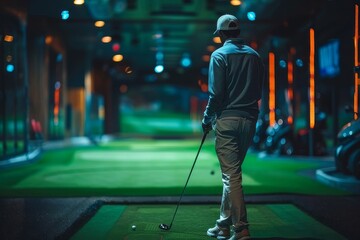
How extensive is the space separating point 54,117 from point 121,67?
12699 mm

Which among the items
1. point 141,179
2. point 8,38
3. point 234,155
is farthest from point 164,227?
point 8,38

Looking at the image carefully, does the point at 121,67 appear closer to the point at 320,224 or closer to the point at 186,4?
the point at 186,4

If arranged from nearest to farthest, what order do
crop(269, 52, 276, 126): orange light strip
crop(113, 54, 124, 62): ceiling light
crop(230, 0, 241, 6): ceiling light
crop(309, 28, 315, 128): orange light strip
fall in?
1. crop(309, 28, 315, 128): orange light strip
2. crop(230, 0, 241, 6): ceiling light
3. crop(269, 52, 276, 126): orange light strip
4. crop(113, 54, 124, 62): ceiling light

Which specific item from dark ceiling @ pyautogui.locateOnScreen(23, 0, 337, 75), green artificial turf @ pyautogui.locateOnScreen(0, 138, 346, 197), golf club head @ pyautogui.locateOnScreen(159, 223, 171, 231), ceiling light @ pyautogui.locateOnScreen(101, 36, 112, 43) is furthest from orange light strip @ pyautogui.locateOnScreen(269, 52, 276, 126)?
golf club head @ pyautogui.locateOnScreen(159, 223, 171, 231)

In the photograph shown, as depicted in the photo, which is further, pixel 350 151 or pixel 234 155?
pixel 350 151

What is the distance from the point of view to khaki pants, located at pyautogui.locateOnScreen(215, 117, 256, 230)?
14.6 ft

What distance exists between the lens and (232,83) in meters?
4.51

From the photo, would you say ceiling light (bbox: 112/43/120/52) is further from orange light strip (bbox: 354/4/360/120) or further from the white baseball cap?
the white baseball cap

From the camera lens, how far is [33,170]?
11.2 m

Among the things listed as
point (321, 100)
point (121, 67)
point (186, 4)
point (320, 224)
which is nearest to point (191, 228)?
point (320, 224)

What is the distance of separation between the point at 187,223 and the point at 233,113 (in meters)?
1.52

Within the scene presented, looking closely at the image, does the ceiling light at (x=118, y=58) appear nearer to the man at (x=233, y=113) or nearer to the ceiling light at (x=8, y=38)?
the ceiling light at (x=8, y=38)

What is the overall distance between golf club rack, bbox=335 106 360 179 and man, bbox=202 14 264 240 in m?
4.47

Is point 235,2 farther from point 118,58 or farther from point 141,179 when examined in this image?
point 118,58
